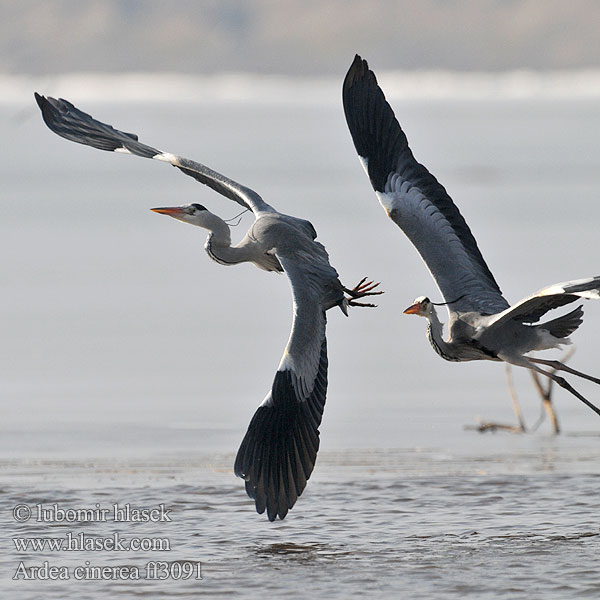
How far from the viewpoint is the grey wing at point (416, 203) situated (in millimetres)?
10500

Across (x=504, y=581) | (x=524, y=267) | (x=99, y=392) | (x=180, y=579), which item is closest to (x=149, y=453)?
(x=99, y=392)

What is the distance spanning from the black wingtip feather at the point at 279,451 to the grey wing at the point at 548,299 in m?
1.37

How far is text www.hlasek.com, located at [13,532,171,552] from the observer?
8906 millimetres

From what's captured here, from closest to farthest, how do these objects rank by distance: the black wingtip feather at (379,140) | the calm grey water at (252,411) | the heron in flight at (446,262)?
1. the calm grey water at (252,411)
2. the heron in flight at (446,262)
3. the black wingtip feather at (379,140)

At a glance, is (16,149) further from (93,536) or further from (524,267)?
(93,536)

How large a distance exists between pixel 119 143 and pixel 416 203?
7.05 ft

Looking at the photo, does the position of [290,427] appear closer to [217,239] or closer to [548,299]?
[548,299]

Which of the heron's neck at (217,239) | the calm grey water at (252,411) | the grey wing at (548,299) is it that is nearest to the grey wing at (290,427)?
the calm grey water at (252,411)

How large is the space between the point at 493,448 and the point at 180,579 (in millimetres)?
4114

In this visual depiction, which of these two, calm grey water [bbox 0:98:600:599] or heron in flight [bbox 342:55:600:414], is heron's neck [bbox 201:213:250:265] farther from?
calm grey water [bbox 0:98:600:599]

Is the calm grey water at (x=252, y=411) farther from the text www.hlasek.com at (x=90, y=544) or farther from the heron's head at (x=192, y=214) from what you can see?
the heron's head at (x=192, y=214)

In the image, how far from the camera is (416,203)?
10859 mm

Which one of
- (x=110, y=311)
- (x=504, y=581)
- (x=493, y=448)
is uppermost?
(x=110, y=311)

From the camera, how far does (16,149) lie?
57.0 m
